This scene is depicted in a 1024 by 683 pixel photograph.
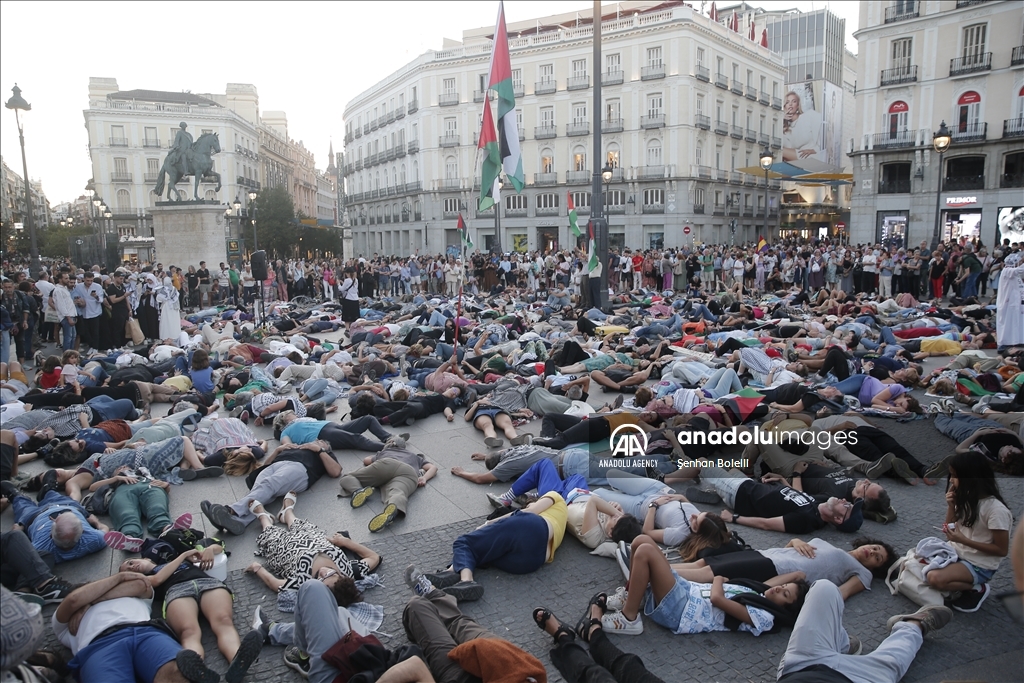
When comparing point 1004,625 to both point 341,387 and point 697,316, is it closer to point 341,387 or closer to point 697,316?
point 341,387

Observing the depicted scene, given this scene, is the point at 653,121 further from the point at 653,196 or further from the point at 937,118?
the point at 937,118

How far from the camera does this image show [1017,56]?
32.6 m

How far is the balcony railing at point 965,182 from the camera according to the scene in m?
34.0

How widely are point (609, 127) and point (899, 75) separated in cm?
1806

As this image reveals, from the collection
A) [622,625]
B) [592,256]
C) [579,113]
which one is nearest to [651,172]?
[579,113]

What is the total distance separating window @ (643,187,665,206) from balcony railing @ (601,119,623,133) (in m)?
4.68

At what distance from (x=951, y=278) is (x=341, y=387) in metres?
17.4

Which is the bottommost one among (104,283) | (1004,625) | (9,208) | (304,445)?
(1004,625)

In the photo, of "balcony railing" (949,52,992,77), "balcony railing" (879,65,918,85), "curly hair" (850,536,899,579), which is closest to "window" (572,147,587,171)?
"balcony railing" (879,65,918,85)

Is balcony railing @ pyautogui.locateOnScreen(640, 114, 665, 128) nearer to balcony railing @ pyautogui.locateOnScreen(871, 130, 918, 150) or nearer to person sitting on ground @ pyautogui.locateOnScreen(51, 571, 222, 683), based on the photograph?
balcony railing @ pyautogui.locateOnScreen(871, 130, 918, 150)

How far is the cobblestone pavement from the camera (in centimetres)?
399

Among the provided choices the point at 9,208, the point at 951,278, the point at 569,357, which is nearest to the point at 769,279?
the point at 951,278

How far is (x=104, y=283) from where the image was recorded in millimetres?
15062

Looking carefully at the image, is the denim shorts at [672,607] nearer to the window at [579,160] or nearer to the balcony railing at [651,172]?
the balcony railing at [651,172]
